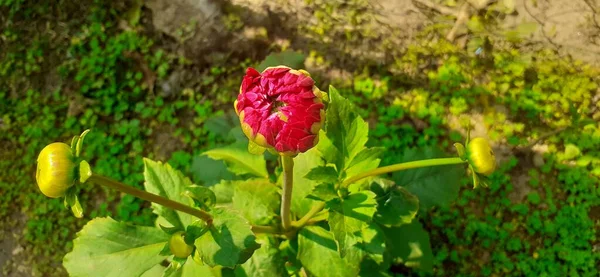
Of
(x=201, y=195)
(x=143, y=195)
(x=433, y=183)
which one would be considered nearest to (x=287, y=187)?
(x=201, y=195)

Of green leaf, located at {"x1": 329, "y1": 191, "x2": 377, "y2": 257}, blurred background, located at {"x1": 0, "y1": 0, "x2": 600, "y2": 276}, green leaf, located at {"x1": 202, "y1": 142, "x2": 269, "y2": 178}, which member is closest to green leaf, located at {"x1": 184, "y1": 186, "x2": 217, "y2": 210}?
green leaf, located at {"x1": 329, "y1": 191, "x2": 377, "y2": 257}

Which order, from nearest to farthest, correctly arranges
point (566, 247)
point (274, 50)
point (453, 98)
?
point (566, 247) < point (453, 98) < point (274, 50)

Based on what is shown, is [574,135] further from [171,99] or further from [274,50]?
[171,99]

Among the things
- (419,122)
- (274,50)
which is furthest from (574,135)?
(274,50)

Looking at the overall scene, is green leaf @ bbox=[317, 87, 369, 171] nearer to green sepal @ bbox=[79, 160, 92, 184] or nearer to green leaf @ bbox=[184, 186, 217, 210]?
green leaf @ bbox=[184, 186, 217, 210]

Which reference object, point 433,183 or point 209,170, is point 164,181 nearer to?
point 209,170

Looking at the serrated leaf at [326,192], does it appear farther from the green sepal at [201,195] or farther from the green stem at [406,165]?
the green sepal at [201,195]

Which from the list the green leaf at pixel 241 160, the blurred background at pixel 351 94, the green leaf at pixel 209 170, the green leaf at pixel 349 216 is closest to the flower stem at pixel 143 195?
the green leaf at pixel 349 216
